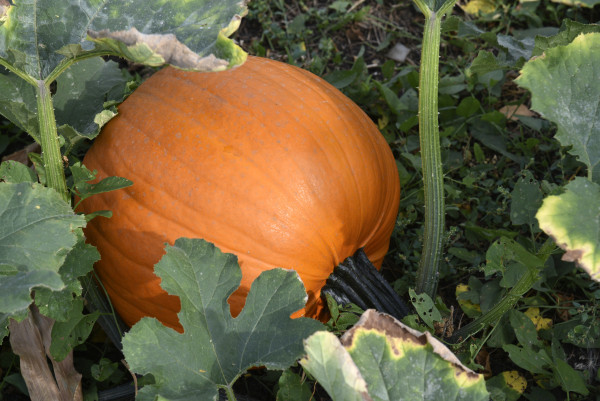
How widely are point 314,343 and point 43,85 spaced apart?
43.7 inches

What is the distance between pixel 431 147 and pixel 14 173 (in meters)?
1.31

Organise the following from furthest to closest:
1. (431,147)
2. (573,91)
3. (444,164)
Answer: (444,164)
(431,147)
(573,91)

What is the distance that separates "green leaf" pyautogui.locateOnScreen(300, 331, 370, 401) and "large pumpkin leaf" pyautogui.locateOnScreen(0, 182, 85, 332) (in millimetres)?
632

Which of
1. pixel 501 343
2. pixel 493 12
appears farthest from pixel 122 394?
pixel 493 12

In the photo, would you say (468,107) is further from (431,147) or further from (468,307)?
(468,307)

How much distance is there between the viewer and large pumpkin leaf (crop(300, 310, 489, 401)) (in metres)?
1.67

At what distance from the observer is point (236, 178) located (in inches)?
77.8

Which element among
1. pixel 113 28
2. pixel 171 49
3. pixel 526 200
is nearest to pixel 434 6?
pixel 526 200

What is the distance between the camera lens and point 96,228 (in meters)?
2.17

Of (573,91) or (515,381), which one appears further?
(515,381)

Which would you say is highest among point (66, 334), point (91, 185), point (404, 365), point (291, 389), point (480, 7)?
point (91, 185)

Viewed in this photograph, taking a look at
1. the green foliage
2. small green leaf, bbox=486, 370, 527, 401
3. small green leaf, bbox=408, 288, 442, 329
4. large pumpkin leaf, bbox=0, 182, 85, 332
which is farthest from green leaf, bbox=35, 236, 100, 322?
small green leaf, bbox=486, 370, 527, 401

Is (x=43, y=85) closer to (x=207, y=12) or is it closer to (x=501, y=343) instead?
(x=207, y=12)

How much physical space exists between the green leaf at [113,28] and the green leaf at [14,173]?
0.28 metres
